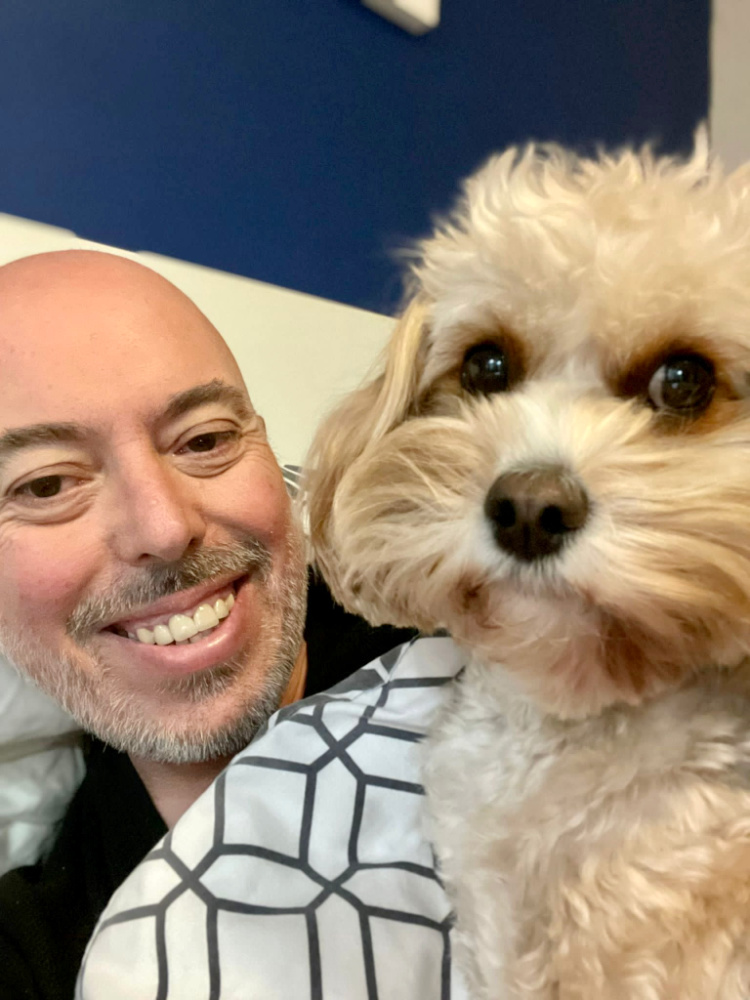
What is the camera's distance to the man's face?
3.59ft

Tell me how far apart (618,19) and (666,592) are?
2920 millimetres

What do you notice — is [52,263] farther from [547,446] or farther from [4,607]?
[547,446]

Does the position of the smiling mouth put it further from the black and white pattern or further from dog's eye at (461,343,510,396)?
dog's eye at (461,343,510,396)

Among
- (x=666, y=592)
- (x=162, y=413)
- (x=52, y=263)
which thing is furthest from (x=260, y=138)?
(x=666, y=592)

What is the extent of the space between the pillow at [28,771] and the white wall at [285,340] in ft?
2.45

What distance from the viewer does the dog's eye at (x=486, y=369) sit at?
772 mm

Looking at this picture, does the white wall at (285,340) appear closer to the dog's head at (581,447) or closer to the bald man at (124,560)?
the bald man at (124,560)

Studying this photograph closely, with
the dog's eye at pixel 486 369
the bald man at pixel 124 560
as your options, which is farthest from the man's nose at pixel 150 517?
the dog's eye at pixel 486 369

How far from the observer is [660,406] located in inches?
26.4

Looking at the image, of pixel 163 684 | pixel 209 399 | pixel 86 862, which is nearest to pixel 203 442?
pixel 209 399

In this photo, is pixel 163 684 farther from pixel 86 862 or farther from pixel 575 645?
pixel 575 645

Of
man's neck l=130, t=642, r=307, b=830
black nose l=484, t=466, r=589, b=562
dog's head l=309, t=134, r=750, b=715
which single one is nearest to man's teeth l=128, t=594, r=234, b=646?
man's neck l=130, t=642, r=307, b=830

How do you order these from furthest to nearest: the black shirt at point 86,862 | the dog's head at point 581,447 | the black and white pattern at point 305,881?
the black shirt at point 86,862
the black and white pattern at point 305,881
the dog's head at point 581,447

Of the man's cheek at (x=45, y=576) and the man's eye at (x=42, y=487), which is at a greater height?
the man's eye at (x=42, y=487)
